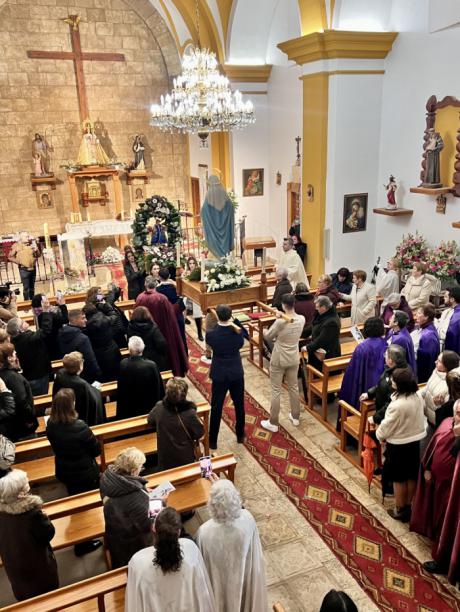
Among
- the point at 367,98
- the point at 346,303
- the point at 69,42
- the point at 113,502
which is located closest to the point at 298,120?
the point at 367,98

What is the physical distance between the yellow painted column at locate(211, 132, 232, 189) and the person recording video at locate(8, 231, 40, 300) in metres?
6.75

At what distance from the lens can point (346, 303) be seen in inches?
340

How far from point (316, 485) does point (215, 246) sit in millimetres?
5148

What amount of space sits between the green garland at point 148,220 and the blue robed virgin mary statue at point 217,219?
1623 mm

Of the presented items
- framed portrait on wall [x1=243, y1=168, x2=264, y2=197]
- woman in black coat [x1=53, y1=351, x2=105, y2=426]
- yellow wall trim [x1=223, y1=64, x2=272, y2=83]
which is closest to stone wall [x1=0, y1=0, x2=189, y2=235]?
yellow wall trim [x1=223, y1=64, x2=272, y2=83]

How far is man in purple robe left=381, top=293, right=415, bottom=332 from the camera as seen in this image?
257 inches

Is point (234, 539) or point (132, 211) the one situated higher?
point (132, 211)

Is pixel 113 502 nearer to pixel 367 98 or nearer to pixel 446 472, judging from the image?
pixel 446 472

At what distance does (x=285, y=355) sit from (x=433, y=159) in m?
5.52

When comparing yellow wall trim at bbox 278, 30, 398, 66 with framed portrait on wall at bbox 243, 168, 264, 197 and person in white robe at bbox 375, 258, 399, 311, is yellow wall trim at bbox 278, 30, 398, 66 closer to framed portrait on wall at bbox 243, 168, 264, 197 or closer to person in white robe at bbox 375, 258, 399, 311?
person in white robe at bbox 375, 258, 399, 311

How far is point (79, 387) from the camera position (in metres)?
4.82

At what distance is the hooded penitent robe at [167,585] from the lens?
283 centimetres

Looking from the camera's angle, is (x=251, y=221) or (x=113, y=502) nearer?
(x=113, y=502)

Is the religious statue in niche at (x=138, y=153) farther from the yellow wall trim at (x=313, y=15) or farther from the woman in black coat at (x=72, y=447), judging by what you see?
the woman in black coat at (x=72, y=447)
